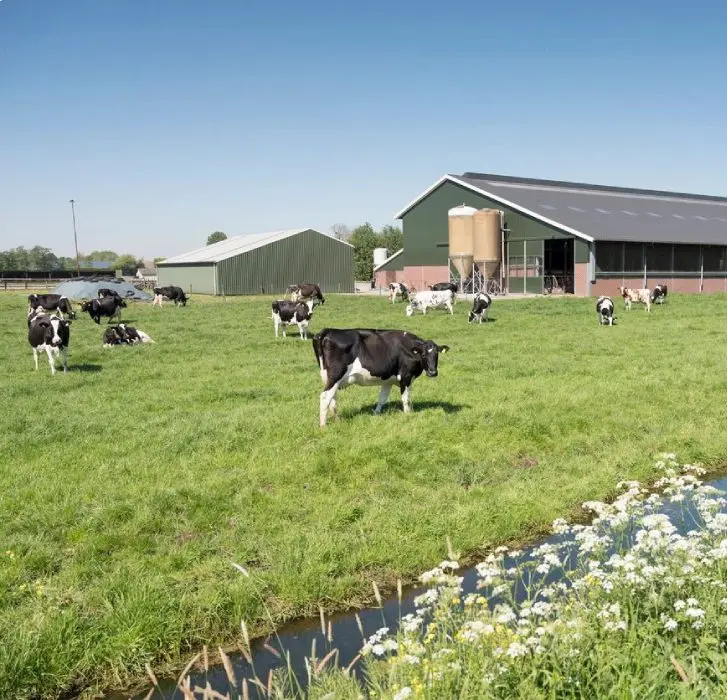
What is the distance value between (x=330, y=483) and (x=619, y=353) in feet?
Result: 40.1

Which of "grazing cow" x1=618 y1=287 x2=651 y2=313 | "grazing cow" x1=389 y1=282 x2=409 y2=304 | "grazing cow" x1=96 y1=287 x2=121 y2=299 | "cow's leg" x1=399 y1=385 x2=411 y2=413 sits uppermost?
"grazing cow" x1=96 y1=287 x2=121 y2=299

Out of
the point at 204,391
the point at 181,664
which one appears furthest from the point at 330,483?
the point at 204,391

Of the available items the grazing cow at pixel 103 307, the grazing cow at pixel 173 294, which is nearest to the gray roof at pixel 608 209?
the grazing cow at pixel 173 294

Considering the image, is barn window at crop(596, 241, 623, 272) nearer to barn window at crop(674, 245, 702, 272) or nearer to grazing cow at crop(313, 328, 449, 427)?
barn window at crop(674, 245, 702, 272)

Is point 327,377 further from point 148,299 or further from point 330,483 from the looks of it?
point 148,299

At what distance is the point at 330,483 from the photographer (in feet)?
30.0

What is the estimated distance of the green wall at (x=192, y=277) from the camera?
5644 cm

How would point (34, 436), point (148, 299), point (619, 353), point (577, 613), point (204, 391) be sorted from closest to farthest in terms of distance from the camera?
1. point (577, 613)
2. point (34, 436)
3. point (204, 391)
4. point (619, 353)
5. point (148, 299)

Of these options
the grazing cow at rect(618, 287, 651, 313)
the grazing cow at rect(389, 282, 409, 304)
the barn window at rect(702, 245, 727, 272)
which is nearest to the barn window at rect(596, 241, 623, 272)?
the grazing cow at rect(618, 287, 651, 313)

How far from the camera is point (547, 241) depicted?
46656 mm

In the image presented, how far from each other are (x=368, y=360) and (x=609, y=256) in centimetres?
3289

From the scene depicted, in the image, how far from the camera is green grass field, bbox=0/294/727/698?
6.24m

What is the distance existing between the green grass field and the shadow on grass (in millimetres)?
84

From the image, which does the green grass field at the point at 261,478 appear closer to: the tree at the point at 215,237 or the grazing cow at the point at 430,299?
the grazing cow at the point at 430,299
